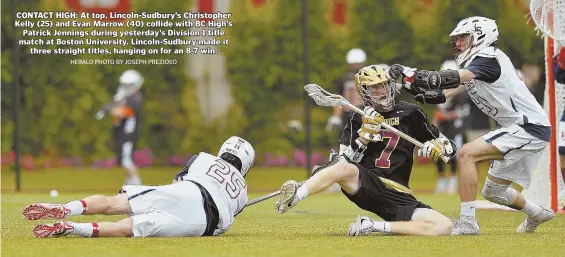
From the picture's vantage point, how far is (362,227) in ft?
24.1

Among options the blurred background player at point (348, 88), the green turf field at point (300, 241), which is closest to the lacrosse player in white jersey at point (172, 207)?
the green turf field at point (300, 241)

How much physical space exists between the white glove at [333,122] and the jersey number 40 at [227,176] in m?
8.35

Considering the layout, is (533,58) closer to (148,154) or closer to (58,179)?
(148,154)

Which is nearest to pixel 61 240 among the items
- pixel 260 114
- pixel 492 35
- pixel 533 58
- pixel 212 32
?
pixel 492 35

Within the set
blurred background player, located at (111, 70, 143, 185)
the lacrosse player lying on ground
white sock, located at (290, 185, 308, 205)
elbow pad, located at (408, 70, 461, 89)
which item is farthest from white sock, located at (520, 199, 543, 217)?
blurred background player, located at (111, 70, 143, 185)

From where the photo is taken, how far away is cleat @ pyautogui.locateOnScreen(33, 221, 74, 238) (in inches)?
270

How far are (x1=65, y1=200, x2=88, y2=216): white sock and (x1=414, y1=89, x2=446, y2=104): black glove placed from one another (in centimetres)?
250

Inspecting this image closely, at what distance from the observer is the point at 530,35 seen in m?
17.6

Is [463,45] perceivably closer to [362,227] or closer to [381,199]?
[381,199]

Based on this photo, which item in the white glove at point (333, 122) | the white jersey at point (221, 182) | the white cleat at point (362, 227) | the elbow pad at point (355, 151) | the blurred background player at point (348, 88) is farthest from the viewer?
the white glove at point (333, 122)

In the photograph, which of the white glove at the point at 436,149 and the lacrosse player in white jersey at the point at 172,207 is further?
the white glove at the point at 436,149

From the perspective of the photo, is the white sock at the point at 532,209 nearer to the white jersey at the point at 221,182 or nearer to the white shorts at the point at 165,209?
the white jersey at the point at 221,182

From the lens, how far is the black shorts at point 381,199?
7438 millimetres

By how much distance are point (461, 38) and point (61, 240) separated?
3.21 meters
